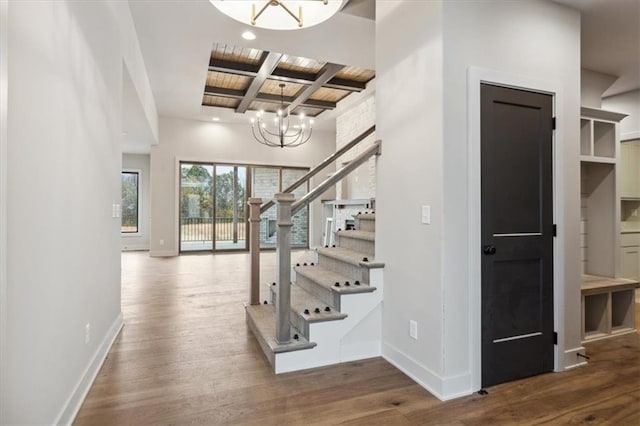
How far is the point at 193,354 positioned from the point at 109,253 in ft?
3.71

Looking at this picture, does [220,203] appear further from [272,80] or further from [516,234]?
[516,234]

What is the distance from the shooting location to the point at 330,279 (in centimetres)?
322

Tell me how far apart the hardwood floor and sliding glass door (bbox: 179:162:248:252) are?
6.00 meters

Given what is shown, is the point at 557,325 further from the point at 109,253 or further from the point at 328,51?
the point at 328,51

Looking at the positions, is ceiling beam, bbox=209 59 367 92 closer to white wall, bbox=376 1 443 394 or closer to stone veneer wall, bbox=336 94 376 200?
stone veneer wall, bbox=336 94 376 200

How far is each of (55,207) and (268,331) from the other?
5.73ft

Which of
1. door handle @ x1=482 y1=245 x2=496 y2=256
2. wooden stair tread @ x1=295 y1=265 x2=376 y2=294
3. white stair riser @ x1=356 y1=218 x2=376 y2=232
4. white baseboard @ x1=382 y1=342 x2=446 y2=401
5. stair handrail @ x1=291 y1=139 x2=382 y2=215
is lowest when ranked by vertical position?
white baseboard @ x1=382 y1=342 x2=446 y2=401

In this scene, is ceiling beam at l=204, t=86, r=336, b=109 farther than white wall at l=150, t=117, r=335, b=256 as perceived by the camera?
No

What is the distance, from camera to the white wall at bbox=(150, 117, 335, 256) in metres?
8.77

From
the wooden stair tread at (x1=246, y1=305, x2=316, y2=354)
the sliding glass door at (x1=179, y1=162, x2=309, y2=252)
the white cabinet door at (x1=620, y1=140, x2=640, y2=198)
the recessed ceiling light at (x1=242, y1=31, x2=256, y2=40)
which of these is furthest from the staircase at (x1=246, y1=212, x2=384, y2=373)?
the sliding glass door at (x1=179, y1=162, x2=309, y2=252)

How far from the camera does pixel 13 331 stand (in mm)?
1401

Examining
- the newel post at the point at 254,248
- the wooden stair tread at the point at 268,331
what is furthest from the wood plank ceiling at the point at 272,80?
the wooden stair tread at the point at 268,331

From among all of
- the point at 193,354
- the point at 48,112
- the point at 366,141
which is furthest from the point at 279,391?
the point at 366,141

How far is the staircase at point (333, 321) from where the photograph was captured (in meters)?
2.65
